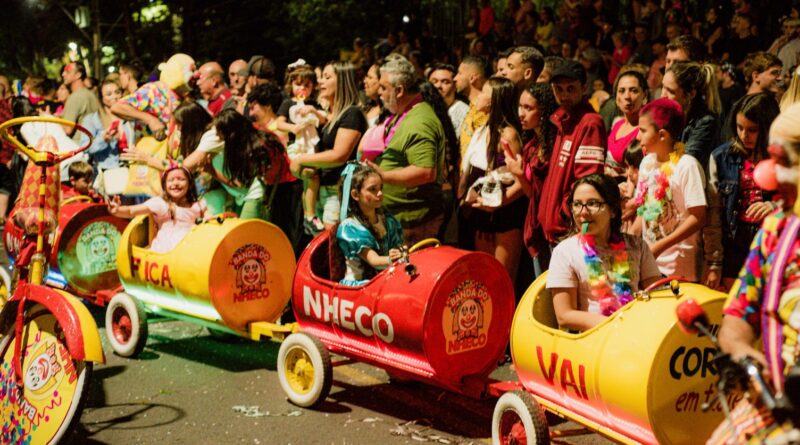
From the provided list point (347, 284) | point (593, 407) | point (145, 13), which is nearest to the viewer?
point (593, 407)

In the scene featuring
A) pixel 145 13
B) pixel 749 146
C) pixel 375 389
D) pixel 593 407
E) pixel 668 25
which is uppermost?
pixel 145 13

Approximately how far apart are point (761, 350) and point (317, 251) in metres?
3.50

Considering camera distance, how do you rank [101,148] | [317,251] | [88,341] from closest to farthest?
[88,341], [317,251], [101,148]

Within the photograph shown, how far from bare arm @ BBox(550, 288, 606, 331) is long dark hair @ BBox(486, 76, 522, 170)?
203cm

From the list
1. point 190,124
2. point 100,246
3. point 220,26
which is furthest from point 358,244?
point 220,26

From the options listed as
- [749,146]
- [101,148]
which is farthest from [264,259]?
[101,148]

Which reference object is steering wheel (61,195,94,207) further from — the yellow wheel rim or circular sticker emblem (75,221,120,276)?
the yellow wheel rim

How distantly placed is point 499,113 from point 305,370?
2.19 meters

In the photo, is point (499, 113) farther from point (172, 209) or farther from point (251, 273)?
point (172, 209)

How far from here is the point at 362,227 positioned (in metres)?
5.78

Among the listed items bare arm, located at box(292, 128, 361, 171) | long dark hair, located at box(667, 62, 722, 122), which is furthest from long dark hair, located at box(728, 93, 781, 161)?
bare arm, located at box(292, 128, 361, 171)

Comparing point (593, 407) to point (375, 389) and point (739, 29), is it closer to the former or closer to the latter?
point (375, 389)

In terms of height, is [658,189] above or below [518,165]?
below

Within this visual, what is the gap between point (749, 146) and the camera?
515 centimetres
